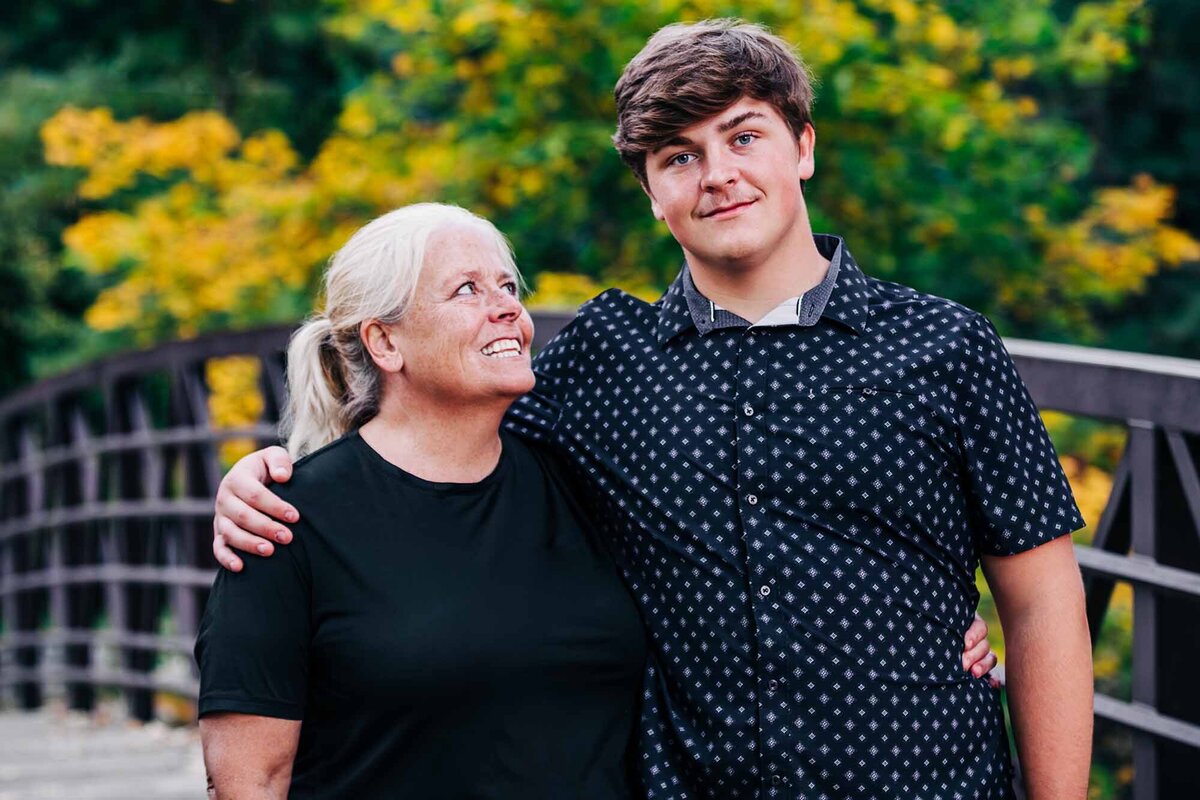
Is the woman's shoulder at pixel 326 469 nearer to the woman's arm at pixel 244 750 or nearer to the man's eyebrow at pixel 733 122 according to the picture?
the woman's arm at pixel 244 750

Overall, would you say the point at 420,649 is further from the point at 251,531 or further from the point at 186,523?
the point at 186,523

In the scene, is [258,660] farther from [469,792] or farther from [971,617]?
[971,617]

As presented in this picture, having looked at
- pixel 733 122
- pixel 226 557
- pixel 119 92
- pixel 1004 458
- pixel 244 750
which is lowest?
pixel 244 750

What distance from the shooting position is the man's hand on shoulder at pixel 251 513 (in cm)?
208

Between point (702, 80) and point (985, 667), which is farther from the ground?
point (702, 80)

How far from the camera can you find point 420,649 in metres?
2.09

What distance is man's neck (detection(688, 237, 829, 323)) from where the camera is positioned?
2.20m

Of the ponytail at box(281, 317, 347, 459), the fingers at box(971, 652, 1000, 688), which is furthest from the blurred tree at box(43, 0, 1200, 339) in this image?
the fingers at box(971, 652, 1000, 688)

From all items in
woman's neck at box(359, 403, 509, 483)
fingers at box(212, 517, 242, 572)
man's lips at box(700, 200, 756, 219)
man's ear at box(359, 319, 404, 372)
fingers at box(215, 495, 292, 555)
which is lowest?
fingers at box(212, 517, 242, 572)

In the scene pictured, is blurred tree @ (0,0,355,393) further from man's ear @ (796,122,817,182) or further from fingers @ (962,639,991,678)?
fingers @ (962,639,991,678)

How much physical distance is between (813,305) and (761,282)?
9 centimetres

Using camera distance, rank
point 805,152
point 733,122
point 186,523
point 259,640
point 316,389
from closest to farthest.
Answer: point 259,640, point 733,122, point 805,152, point 316,389, point 186,523

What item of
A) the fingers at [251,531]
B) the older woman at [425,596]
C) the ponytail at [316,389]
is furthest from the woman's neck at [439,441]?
the fingers at [251,531]

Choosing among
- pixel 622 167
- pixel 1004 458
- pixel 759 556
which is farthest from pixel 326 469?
pixel 622 167
